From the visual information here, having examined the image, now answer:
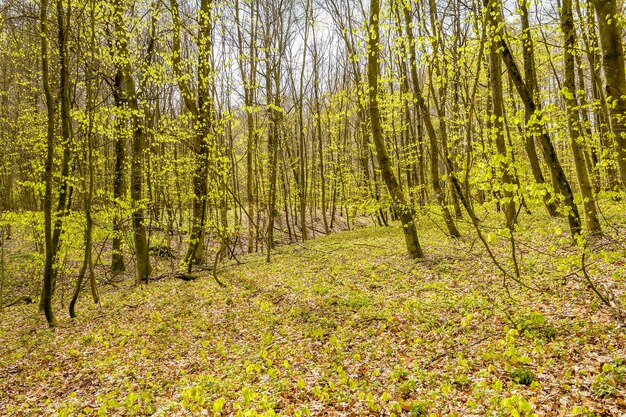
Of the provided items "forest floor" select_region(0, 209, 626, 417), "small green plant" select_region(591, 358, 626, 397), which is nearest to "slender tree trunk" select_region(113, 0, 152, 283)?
"forest floor" select_region(0, 209, 626, 417)

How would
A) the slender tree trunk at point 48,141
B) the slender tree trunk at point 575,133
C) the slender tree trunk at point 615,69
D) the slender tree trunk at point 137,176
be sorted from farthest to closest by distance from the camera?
the slender tree trunk at point 137,176 → the slender tree trunk at point 48,141 → the slender tree trunk at point 575,133 → the slender tree trunk at point 615,69

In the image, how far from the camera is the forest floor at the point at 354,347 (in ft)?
14.1

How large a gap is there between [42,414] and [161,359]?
1.83m

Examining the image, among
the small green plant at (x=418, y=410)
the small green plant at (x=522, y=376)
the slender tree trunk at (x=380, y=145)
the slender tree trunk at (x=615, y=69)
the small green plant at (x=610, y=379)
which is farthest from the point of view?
the slender tree trunk at (x=380, y=145)

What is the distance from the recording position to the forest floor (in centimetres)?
429

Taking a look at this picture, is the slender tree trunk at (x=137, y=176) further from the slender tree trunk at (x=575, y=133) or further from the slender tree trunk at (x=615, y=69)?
the slender tree trunk at (x=615, y=69)

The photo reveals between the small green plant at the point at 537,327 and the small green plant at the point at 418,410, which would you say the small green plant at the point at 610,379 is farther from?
the small green plant at the point at 418,410

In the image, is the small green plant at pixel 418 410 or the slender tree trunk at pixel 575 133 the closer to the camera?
the small green plant at pixel 418 410

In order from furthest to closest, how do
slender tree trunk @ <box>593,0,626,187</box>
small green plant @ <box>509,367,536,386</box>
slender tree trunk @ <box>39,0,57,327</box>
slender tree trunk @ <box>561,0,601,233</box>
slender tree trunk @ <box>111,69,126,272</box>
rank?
slender tree trunk @ <box>111,69,126,272</box> → slender tree trunk @ <box>39,0,57,327</box> → slender tree trunk @ <box>561,0,601,233</box> → small green plant @ <box>509,367,536,386</box> → slender tree trunk @ <box>593,0,626,187</box>

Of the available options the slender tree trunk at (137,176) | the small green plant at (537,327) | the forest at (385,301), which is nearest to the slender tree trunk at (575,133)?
the forest at (385,301)

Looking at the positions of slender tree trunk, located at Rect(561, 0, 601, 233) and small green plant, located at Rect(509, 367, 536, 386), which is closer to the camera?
small green plant, located at Rect(509, 367, 536, 386)

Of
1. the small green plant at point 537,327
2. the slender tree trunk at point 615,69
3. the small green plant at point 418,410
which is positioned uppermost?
the slender tree trunk at point 615,69

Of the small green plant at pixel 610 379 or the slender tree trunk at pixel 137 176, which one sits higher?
the slender tree trunk at pixel 137 176

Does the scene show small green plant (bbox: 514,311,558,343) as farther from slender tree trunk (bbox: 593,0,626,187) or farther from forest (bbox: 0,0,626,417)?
slender tree trunk (bbox: 593,0,626,187)
